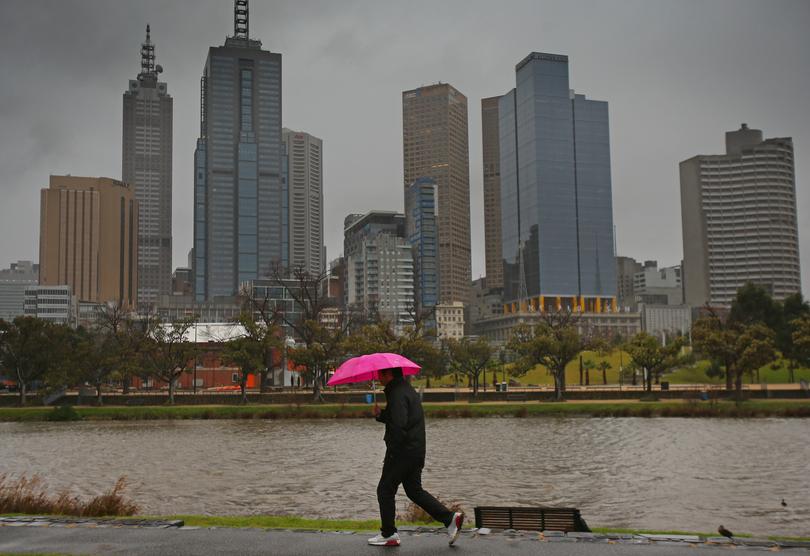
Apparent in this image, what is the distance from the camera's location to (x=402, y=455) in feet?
37.2

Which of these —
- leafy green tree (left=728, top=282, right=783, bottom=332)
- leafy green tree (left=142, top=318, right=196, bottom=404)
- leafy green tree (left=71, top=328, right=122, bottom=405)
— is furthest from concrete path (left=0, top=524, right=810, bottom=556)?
leafy green tree (left=728, top=282, right=783, bottom=332)

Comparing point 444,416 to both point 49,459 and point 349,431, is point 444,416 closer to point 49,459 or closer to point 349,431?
point 349,431

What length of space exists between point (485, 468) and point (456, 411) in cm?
2625

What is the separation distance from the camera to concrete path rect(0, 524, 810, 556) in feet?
34.7

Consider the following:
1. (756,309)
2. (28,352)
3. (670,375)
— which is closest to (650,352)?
(756,309)

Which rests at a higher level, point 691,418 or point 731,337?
point 731,337

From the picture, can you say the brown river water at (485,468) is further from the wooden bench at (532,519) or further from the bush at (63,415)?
the bush at (63,415)

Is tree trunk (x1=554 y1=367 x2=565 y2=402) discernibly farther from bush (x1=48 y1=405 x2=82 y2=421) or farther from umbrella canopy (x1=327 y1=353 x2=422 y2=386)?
umbrella canopy (x1=327 y1=353 x2=422 y2=386)

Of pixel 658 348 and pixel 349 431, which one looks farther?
pixel 658 348

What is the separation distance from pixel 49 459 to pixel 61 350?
120ft

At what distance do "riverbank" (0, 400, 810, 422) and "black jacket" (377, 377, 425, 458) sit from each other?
40.6 m

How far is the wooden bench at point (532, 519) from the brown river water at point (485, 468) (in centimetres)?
503

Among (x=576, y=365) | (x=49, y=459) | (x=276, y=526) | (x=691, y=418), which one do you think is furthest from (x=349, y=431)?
(x=576, y=365)

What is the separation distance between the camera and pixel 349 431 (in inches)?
1686
